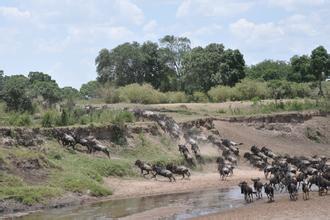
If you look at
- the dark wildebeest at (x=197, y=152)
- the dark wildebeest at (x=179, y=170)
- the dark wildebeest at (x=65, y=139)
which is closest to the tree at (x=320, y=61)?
the dark wildebeest at (x=197, y=152)

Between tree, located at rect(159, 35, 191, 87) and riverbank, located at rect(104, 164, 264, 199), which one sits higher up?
tree, located at rect(159, 35, 191, 87)

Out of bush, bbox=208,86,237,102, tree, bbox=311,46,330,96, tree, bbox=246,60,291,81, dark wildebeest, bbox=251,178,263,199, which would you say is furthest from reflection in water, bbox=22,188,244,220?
tree, bbox=246,60,291,81

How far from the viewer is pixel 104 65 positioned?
A: 10006cm

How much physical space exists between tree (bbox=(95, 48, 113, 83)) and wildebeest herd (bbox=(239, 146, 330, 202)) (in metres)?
53.3

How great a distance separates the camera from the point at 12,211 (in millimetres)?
27500

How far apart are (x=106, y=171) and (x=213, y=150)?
13097mm

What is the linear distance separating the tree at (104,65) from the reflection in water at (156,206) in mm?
66984

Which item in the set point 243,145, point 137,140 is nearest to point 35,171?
point 137,140

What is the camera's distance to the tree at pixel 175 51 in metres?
107

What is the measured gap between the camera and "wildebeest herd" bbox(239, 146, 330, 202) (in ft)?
94.1

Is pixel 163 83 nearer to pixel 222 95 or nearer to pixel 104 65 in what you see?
pixel 104 65

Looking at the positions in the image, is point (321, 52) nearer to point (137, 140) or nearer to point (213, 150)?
point (213, 150)

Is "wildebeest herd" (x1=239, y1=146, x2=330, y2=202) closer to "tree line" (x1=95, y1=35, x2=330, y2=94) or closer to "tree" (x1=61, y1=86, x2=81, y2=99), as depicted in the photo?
"tree" (x1=61, y1=86, x2=81, y2=99)

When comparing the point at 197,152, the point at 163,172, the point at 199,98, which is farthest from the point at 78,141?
the point at 199,98
